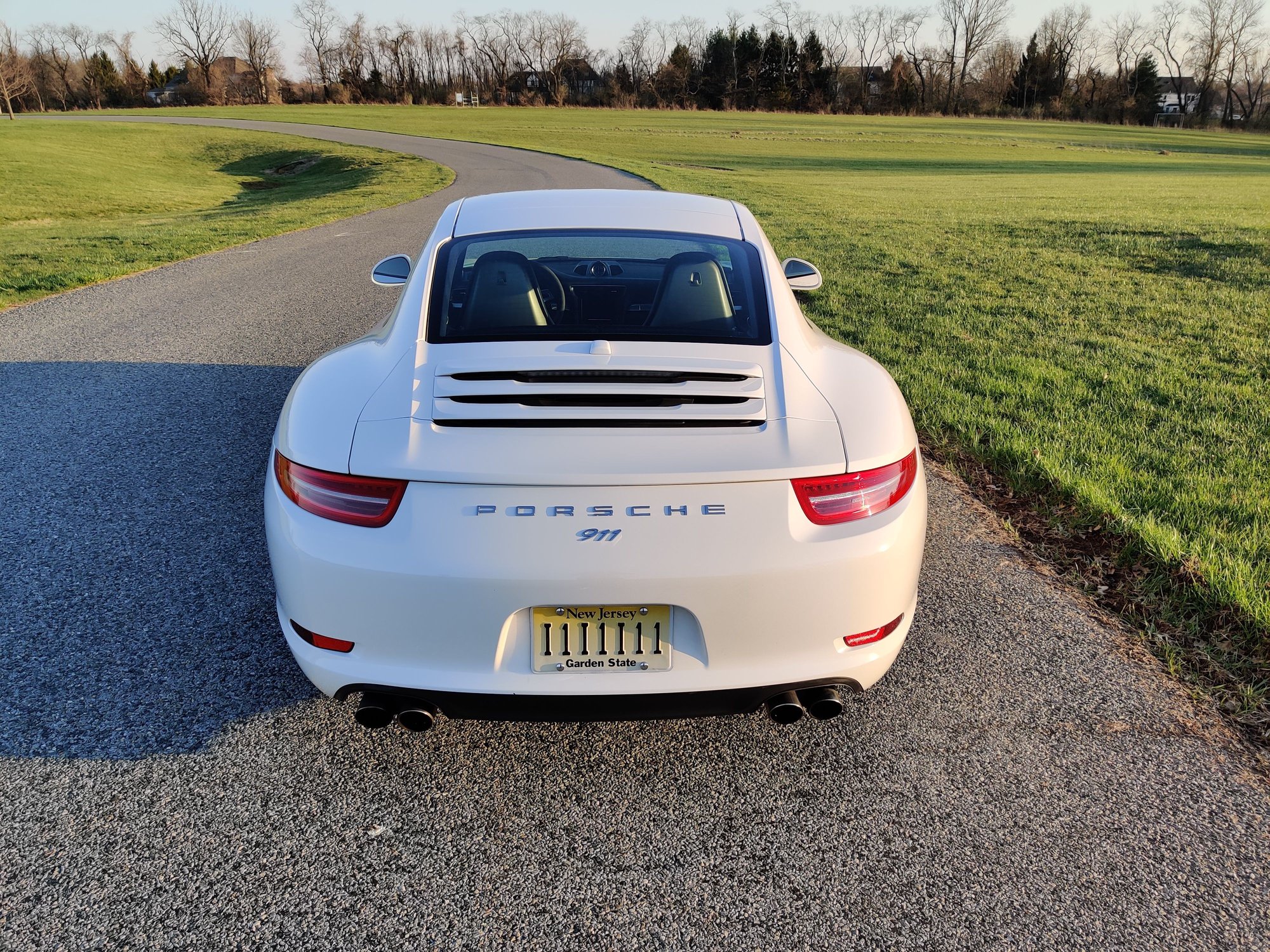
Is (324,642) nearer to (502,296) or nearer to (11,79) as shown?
(502,296)

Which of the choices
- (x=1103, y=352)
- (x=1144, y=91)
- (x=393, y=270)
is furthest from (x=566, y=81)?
(x=393, y=270)

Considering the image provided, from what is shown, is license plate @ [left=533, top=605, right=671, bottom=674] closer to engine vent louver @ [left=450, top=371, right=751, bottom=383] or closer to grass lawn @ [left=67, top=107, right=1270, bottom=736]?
engine vent louver @ [left=450, top=371, right=751, bottom=383]

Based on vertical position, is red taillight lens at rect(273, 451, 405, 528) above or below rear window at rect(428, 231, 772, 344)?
below

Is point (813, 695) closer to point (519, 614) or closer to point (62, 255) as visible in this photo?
point (519, 614)

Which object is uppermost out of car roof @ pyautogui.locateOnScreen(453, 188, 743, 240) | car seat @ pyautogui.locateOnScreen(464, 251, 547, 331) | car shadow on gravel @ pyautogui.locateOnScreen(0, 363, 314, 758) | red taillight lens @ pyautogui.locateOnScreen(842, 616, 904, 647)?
car roof @ pyautogui.locateOnScreen(453, 188, 743, 240)

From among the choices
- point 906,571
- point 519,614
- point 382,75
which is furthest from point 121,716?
point 382,75

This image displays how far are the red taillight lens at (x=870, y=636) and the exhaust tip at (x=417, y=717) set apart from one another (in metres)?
1.11

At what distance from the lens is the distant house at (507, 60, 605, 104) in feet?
331

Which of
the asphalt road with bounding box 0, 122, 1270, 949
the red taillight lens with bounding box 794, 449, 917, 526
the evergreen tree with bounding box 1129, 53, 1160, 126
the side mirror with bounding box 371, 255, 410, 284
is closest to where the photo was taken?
the asphalt road with bounding box 0, 122, 1270, 949

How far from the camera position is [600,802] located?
2.39m

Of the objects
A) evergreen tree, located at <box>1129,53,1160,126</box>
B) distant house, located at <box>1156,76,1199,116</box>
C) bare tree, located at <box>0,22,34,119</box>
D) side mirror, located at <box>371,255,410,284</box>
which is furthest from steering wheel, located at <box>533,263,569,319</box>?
distant house, located at <box>1156,76,1199,116</box>

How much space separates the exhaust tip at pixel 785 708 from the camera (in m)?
2.27

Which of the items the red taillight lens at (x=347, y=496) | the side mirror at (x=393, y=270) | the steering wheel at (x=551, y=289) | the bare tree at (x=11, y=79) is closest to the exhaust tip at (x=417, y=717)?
the red taillight lens at (x=347, y=496)

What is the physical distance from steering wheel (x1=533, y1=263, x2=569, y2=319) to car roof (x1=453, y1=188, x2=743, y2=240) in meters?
0.28
